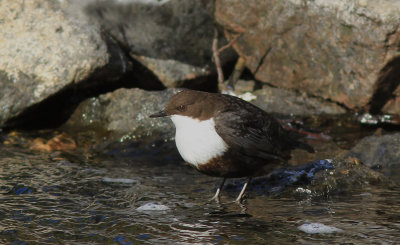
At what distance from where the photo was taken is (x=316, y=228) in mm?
3750

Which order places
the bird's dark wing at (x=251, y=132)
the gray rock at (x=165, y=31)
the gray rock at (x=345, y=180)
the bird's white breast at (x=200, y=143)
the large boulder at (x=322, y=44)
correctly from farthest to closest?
the gray rock at (x=165, y=31) → the large boulder at (x=322, y=44) → the gray rock at (x=345, y=180) → the bird's dark wing at (x=251, y=132) → the bird's white breast at (x=200, y=143)

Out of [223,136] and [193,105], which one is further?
[193,105]

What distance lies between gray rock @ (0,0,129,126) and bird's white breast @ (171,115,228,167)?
2804 millimetres

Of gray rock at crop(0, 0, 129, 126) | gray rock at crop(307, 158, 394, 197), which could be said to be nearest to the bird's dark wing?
gray rock at crop(307, 158, 394, 197)

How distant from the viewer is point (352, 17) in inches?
254

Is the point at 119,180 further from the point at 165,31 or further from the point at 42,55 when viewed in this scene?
the point at 165,31

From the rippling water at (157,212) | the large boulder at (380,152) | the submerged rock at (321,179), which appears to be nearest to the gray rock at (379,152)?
the large boulder at (380,152)

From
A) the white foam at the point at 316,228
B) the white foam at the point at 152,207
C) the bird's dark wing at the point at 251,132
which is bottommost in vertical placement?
the white foam at the point at 152,207

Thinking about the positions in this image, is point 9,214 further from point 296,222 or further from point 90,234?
point 296,222

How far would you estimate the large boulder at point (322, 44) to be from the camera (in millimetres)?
6387

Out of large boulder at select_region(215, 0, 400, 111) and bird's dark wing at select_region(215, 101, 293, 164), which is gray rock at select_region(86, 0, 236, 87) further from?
bird's dark wing at select_region(215, 101, 293, 164)

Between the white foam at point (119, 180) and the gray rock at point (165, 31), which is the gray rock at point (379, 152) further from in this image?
the gray rock at point (165, 31)

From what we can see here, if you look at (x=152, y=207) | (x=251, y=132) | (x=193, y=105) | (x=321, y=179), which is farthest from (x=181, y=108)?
(x=321, y=179)

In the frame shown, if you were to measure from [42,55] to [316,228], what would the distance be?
4.38m
